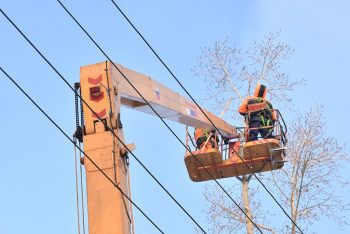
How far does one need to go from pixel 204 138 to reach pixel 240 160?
94cm

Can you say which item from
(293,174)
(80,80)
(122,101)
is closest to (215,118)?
(122,101)

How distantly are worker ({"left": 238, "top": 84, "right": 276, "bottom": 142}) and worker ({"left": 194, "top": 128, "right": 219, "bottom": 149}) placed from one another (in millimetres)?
590

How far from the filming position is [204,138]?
1461 cm

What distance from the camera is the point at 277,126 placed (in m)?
14.2

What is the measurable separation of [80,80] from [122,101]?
109 centimetres

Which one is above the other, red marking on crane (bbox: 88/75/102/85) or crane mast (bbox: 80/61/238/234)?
red marking on crane (bbox: 88/75/102/85)

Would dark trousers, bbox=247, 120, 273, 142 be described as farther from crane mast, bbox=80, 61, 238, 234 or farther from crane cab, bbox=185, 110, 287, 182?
crane mast, bbox=80, 61, 238, 234

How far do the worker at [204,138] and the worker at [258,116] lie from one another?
1.94 feet

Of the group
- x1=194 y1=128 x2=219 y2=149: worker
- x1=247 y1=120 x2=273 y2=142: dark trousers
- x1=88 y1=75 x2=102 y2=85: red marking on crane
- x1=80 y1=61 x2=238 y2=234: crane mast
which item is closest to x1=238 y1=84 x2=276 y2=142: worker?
x1=247 y1=120 x2=273 y2=142: dark trousers

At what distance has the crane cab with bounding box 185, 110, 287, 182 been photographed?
13.7 meters

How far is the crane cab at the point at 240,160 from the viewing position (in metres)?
13.7

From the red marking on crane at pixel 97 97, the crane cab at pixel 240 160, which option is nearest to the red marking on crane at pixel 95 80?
the red marking on crane at pixel 97 97

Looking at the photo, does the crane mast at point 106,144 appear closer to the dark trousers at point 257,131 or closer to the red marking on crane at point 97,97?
the red marking on crane at point 97,97

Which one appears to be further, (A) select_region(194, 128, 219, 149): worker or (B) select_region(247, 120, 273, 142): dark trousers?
(A) select_region(194, 128, 219, 149): worker
